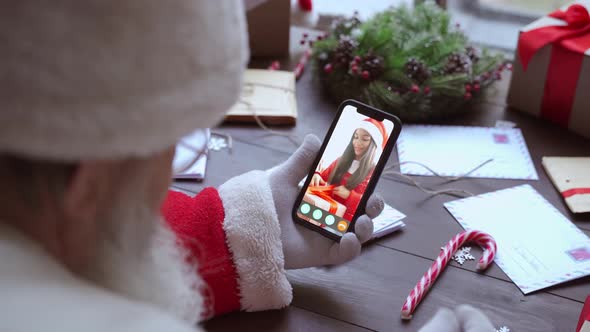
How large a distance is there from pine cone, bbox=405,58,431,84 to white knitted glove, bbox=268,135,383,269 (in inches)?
14.2

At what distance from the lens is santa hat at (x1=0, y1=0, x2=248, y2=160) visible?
0.34 m

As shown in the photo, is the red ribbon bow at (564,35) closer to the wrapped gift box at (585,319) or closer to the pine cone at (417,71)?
the pine cone at (417,71)

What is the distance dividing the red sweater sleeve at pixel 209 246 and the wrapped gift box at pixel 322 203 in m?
0.12

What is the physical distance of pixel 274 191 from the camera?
2.69 ft

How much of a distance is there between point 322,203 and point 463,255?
21cm

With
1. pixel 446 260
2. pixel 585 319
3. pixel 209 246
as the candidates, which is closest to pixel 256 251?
pixel 209 246

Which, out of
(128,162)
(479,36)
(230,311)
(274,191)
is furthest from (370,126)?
(479,36)

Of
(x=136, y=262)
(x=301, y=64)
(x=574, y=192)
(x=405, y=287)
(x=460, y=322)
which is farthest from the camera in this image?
(x=301, y=64)

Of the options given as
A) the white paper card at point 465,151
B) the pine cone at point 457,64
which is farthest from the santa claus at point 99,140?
the pine cone at point 457,64

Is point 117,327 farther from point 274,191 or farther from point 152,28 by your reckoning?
point 274,191

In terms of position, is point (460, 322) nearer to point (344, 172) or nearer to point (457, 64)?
point (344, 172)

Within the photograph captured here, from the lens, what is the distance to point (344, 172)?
0.81m

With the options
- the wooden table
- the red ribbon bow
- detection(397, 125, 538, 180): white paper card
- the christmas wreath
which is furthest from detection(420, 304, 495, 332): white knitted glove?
the red ribbon bow

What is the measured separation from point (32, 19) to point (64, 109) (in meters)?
0.05
